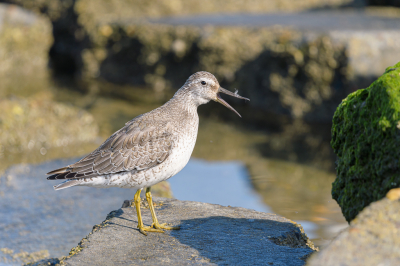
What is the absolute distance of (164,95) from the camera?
11930 mm

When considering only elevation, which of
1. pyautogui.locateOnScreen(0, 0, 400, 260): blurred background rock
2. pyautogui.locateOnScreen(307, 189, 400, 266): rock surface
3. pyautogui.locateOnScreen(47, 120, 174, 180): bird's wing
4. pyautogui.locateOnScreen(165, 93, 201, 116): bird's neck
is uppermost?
pyautogui.locateOnScreen(0, 0, 400, 260): blurred background rock

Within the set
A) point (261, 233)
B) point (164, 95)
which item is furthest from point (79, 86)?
point (261, 233)

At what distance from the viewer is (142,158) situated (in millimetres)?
4617

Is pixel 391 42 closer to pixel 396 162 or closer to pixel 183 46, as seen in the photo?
pixel 183 46

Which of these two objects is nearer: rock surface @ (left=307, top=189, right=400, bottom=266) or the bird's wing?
rock surface @ (left=307, top=189, right=400, bottom=266)

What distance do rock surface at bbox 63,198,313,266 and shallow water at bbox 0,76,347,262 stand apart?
1231mm

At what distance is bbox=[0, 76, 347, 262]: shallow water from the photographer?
6.17 metres

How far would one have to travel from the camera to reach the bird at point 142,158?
454 cm

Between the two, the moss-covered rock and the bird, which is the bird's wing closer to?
the bird

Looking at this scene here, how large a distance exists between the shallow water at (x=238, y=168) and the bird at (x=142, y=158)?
1087 millimetres

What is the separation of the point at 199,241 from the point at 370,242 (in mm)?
1763

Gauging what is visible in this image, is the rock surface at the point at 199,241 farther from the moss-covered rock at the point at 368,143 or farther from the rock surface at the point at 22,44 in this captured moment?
the rock surface at the point at 22,44

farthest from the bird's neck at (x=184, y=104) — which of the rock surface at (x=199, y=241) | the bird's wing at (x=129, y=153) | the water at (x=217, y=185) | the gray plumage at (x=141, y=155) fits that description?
the water at (x=217, y=185)

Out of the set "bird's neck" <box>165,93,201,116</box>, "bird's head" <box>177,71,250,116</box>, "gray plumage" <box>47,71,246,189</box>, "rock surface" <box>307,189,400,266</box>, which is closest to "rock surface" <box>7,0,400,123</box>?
"bird's head" <box>177,71,250,116</box>
